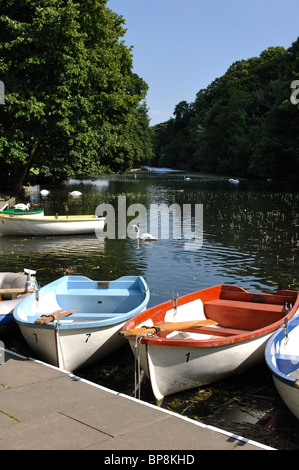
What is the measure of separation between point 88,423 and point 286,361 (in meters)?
3.33

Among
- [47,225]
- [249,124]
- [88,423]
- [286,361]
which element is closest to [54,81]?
[47,225]

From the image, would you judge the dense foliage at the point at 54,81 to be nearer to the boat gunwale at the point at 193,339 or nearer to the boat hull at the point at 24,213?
the boat hull at the point at 24,213

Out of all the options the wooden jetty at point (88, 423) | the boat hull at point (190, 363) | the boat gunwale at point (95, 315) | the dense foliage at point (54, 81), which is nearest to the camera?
the wooden jetty at point (88, 423)

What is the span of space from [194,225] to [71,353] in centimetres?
2015

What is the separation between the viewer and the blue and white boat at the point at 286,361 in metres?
6.86

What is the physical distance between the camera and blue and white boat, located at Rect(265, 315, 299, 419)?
6.86 metres

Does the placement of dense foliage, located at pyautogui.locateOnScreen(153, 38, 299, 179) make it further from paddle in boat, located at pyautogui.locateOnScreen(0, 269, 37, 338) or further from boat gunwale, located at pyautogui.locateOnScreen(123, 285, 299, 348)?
boat gunwale, located at pyautogui.locateOnScreen(123, 285, 299, 348)

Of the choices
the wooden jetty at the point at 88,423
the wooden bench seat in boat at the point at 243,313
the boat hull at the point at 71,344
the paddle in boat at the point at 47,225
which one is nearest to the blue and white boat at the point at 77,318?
the boat hull at the point at 71,344

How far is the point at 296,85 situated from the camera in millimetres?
55156

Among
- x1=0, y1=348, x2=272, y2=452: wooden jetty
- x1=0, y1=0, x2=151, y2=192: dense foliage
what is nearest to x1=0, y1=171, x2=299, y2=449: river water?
x1=0, y1=348, x2=272, y2=452: wooden jetty

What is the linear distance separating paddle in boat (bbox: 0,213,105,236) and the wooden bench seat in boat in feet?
45.5

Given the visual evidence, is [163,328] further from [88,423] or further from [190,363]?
[88,423]

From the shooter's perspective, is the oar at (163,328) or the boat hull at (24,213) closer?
the oar at (163,328)

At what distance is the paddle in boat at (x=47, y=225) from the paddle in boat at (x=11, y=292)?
1131 centimetres
